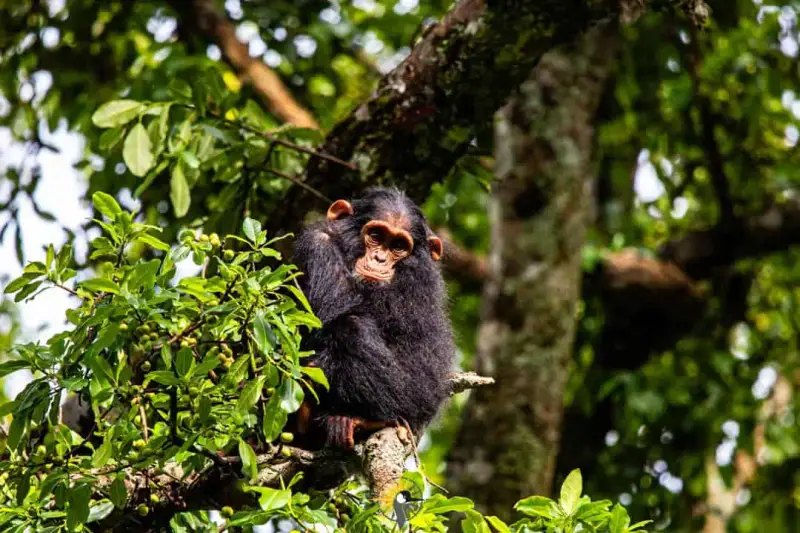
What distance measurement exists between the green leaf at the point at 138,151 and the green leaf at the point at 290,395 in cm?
174

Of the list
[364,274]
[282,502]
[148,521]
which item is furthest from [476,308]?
[282,502]

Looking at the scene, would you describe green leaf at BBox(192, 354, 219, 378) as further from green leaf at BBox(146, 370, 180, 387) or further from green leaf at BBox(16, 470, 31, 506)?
green leaf at BBox(16, 470, 31, 506)

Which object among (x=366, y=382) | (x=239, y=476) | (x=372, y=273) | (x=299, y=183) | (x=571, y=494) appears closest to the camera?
(x=571, y=494)

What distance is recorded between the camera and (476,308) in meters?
8.72

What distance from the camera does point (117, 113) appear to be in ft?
13.1

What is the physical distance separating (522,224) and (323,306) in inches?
131

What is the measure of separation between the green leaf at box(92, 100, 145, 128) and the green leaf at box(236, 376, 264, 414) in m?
1.87

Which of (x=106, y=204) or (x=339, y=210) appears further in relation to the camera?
(x=339, y=210)

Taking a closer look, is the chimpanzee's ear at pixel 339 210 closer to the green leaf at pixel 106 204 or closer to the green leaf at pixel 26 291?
the green leaf at pixel 106 204

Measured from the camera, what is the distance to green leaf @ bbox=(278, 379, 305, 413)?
236 centimetres

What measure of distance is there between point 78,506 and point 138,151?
1783 mm

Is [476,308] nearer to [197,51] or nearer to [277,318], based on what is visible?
[197,51]

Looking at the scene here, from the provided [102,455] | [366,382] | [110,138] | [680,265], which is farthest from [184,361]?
[680,265]

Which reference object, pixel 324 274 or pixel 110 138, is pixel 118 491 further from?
pixel 110 138
